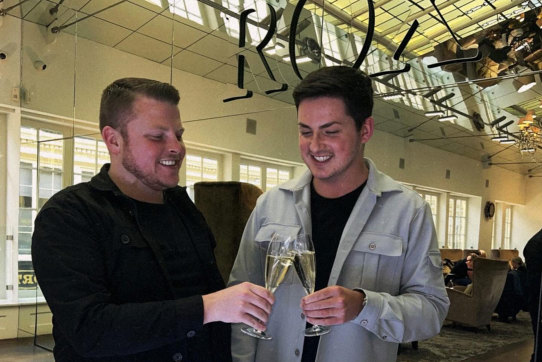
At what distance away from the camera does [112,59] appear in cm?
384

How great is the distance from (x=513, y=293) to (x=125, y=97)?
1900 millimetres

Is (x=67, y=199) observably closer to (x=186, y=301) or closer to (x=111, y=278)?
(x=111, y=278)

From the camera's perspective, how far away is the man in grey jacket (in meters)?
1.14

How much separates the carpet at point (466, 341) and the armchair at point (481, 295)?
49 millimetres

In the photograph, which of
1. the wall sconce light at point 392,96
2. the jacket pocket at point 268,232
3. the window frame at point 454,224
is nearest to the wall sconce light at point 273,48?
the wall sconce light at point 392,96

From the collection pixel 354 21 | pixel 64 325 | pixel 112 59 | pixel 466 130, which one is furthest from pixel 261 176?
pixel 64 325

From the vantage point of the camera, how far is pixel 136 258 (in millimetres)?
989

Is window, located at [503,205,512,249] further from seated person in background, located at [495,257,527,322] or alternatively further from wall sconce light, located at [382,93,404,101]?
wall sconce light, located at [382,93,404,101]

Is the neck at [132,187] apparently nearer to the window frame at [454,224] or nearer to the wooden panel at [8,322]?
the window frame at [454,224]

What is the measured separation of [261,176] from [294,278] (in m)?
2.32

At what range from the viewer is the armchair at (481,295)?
2.07 metres

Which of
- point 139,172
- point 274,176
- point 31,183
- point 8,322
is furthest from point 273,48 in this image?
point 8,322

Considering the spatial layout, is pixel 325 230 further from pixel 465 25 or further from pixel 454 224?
pixel 465 25

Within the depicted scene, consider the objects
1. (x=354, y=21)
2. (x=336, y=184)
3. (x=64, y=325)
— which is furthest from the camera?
(x=354, y=21)
